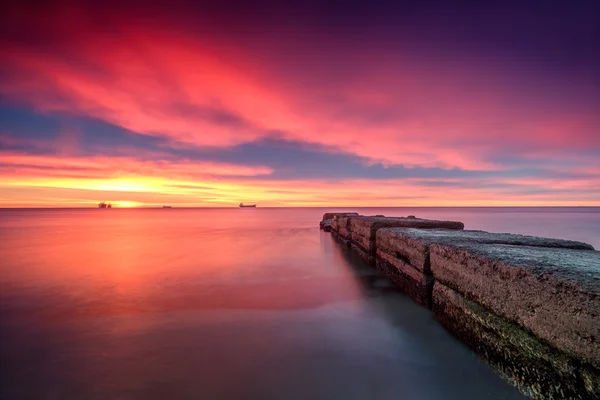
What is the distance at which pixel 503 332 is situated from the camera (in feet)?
7.32

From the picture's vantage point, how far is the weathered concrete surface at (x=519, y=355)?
1667 mm

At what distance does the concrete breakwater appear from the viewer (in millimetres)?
1611

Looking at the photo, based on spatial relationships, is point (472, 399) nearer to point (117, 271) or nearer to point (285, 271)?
point (285, 271)

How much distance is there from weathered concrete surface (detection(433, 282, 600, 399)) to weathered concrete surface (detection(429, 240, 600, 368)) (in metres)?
0.07

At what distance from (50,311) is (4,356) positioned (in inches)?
58.7

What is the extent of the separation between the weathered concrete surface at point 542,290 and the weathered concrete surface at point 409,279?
78 centimetres

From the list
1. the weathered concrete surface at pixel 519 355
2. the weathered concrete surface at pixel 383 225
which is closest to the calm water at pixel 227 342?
the weathered concrete surface at pixel 519 355

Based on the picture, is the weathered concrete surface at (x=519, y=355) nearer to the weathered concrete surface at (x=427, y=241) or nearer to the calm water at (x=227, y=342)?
the calm water at (x=227, y=342)

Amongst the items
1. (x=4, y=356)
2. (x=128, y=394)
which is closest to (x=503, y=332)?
(x=128, y=394)

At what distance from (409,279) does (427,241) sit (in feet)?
2.96

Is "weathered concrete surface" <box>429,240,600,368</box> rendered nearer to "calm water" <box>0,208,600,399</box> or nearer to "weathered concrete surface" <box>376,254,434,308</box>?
"calm water" <box>0,208,600,399</box>

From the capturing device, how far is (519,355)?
210cm

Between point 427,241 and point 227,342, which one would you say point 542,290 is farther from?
point 227,342

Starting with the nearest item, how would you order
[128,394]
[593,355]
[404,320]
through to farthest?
[593,355], [128,394], [404,320]
